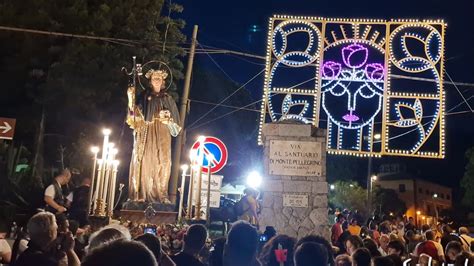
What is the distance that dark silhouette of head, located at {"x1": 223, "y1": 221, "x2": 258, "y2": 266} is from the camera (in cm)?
465

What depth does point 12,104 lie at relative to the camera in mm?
19969

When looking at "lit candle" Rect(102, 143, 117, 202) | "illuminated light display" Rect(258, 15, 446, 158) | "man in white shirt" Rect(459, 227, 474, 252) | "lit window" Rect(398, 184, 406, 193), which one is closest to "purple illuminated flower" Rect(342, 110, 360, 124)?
"illuminated light display" Rect(258, 15, 446, 158)

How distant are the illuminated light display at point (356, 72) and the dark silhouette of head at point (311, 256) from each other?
7.96 m

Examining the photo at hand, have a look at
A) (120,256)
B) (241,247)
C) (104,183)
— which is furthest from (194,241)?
(104,183)

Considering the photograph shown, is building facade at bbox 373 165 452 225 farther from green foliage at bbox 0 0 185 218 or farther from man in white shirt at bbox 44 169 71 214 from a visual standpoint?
man in white shirt at bbox 44 169 71 214

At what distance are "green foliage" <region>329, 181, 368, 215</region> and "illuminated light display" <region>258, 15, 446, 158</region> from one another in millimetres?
42503

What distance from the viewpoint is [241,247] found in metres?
4.67

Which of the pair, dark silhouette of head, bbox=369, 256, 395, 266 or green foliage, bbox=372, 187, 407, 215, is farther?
green foliage, bbox=372, 187, 407, 215

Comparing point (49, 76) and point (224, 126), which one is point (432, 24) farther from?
point (224, 126)

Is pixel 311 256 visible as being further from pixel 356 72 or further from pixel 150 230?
pixel 356 72

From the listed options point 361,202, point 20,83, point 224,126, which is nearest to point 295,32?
point 20,83

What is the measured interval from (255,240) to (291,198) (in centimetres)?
513

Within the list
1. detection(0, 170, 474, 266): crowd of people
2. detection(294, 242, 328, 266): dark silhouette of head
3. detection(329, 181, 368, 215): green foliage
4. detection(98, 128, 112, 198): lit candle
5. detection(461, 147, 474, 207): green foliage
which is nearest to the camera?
detection(0, 170, 474, 266): crowd of people

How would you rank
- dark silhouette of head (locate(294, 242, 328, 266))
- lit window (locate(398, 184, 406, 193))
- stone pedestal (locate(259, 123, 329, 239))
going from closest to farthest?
dark silhouette of head (locate(294, 242, 328, 266))
stone pedestal (locate(259, 123, 329, 239))
lit window (locate(398, 184, 406, 193))
